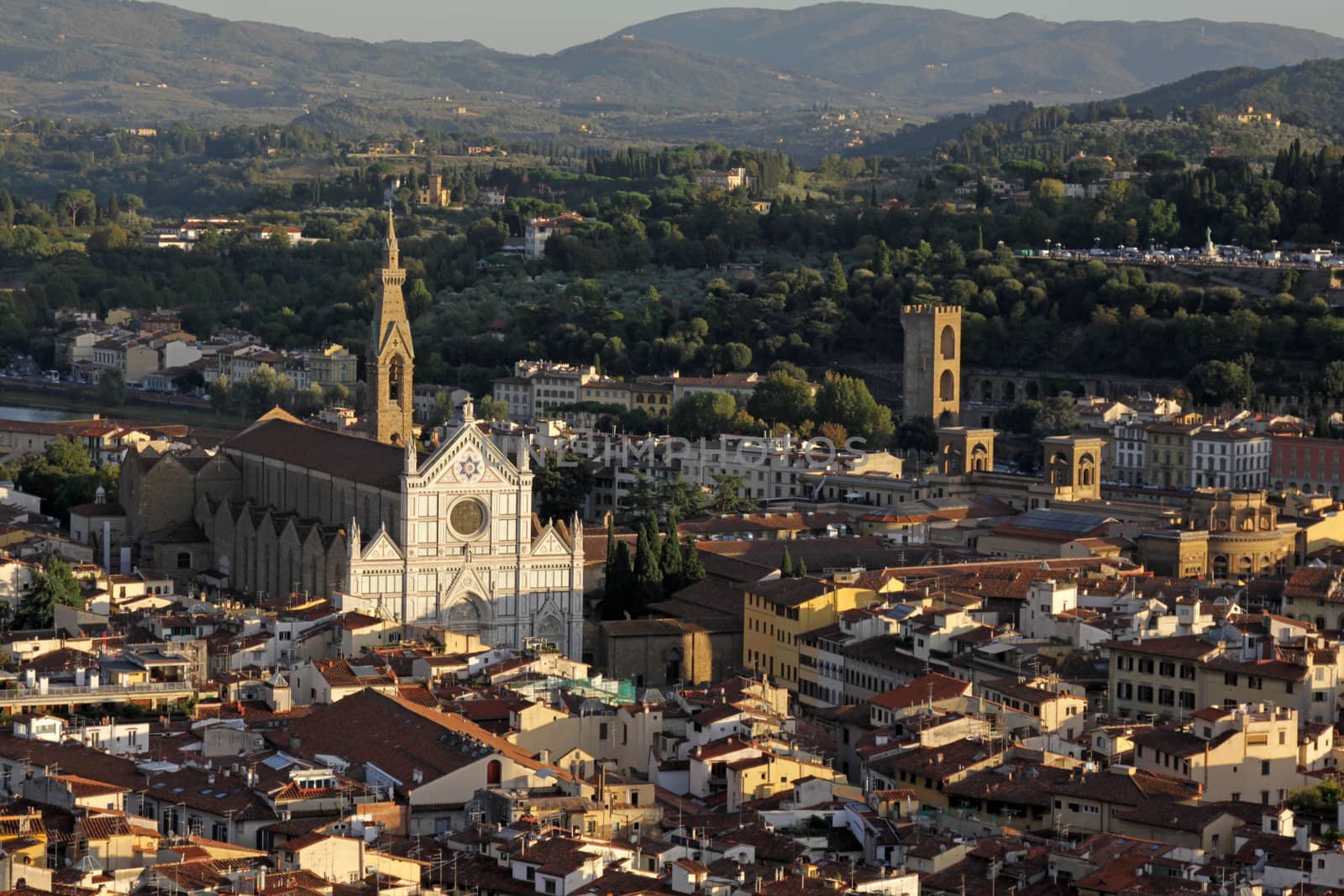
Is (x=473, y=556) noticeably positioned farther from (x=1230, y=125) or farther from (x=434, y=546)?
(x=1230, y=125)

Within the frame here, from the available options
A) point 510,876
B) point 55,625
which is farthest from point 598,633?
point 510,876

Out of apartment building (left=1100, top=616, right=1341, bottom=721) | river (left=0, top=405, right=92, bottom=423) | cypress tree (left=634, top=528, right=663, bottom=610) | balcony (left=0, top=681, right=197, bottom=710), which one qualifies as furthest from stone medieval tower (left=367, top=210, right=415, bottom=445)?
river (left=0, top=405, right=92, bottom=423)

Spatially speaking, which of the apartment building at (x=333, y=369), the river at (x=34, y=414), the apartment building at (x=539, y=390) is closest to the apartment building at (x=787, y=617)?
the apartment building at (x=539, y=390)

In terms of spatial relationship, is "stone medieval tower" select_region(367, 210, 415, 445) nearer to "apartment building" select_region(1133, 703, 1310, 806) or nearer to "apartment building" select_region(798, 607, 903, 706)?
"apartment building" select_region(798, 607, 903, 706)

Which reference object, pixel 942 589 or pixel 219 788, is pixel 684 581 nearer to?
pixel 942 589

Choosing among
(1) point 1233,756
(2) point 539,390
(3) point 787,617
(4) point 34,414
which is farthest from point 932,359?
(1) point 1233,756

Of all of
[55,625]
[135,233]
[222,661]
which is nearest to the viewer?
[222,661]
